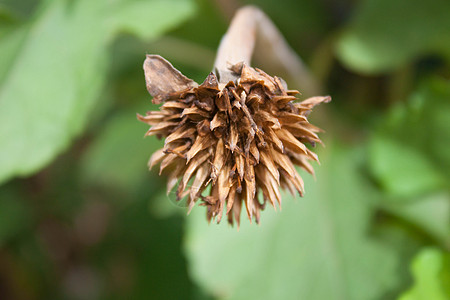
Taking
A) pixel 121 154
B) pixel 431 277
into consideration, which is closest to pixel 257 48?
pixel 431 277

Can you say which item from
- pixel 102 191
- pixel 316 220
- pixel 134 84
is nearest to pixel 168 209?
pixel 316 220

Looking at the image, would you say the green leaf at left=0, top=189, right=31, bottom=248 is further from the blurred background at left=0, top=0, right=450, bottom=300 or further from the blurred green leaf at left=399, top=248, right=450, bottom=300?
the blurred green leaf at left=399, top=248, right=450, bottom=300

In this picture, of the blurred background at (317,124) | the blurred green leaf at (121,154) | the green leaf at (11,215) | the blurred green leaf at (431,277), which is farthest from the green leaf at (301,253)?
the green leaf at (11,215)

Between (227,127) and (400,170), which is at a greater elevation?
(400,170)

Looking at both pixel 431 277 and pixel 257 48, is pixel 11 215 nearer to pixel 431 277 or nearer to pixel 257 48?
pixel 257 48

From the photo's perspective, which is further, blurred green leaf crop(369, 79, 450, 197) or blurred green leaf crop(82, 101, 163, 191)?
blurred green leaf crop(82, 101, 163, 191)

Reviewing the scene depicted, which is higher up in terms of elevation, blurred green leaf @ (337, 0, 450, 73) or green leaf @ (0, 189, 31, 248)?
blurred green leaf @ (337, 0, 450, 73)

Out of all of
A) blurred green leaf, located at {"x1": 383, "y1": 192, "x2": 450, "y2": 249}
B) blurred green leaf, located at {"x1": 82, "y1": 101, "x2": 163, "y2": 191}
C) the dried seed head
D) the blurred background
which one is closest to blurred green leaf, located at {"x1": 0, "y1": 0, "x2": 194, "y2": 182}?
the blurred background
